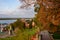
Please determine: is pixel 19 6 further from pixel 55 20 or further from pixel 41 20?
pixel 55 20

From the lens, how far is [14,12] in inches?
102

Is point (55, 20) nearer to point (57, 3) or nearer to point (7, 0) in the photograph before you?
point (57, 3)

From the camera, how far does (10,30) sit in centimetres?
255

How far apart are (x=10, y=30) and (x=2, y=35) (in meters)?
0.11

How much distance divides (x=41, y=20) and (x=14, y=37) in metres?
0.40

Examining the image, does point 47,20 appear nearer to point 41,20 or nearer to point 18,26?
point 41,20

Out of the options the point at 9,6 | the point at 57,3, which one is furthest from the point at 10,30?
the point at 57,3

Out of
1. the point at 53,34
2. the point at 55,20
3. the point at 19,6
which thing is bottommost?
the point at 53,34

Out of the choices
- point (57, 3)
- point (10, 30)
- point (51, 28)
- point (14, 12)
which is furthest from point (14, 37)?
point (57, 3)

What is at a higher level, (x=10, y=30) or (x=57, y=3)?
(x=57, y=3)

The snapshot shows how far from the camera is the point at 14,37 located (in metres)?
2.54

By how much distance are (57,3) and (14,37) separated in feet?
2.23

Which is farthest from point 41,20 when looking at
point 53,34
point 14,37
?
point 14,37

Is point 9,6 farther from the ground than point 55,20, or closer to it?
farther from the ground
